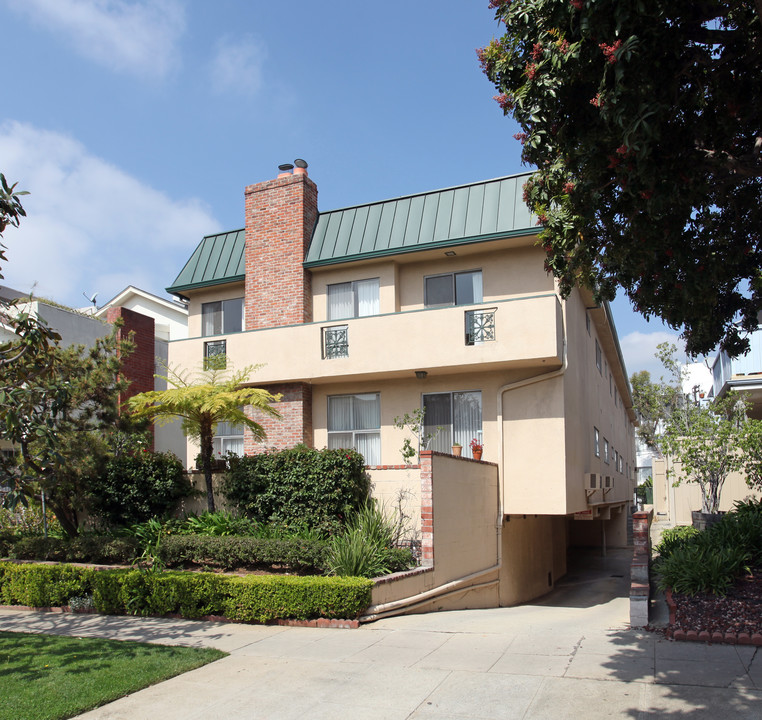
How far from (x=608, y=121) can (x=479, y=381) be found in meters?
9.74

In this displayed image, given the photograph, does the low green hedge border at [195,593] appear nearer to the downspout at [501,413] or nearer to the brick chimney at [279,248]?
the downspout at [501,413]

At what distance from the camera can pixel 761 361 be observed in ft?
63.6

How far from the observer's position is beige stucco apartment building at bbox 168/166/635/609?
15156mm

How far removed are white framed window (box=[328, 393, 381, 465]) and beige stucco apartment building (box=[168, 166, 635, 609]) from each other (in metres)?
0.04

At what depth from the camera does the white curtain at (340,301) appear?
18172 millimetres

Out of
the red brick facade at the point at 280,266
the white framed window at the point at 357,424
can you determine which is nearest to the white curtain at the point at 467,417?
the white framed window at the point at 357,424

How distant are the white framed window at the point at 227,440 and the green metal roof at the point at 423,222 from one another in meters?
4.70

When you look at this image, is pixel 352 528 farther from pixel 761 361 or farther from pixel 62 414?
pixel 761 361

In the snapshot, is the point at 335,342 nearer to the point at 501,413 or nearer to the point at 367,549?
the point at 501,413

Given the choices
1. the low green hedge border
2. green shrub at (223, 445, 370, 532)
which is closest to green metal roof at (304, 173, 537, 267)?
green shrub at (223, 445, 370, 532)

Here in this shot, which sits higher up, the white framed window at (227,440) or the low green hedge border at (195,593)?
the white framed window at (227,440)

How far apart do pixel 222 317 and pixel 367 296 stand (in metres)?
4.38

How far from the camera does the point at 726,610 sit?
9547mm

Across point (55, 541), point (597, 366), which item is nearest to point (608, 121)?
point (55, 541)
